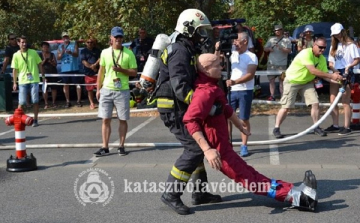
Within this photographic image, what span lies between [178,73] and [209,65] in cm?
32

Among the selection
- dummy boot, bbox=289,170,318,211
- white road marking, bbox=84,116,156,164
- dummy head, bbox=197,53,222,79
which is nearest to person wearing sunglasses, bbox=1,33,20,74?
white road marking, bbox=84,116,156,164

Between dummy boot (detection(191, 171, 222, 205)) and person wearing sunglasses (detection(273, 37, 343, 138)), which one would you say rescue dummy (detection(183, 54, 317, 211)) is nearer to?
dummy boot (detection(191, 171, 222, 205))

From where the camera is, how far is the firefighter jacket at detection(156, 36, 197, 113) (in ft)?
18.7

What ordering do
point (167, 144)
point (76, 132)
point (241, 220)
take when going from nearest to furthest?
1. point (241, 220)
2. point (167, 144)
3. point (76, 132)

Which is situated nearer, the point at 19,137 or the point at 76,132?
the point at 19,137

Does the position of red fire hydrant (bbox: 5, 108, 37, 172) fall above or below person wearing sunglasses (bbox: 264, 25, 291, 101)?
below

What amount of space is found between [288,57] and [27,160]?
31.5 ft

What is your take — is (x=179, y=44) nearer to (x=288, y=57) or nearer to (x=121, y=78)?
(x=121, y=78)

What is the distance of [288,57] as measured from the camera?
52.1ft

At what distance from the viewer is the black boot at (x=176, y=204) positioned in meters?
5.92

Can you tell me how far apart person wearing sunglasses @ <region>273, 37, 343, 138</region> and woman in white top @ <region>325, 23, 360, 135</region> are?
0.79 m

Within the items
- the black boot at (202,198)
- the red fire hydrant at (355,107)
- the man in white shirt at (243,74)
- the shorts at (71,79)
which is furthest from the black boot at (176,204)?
the shorts at (71,79)

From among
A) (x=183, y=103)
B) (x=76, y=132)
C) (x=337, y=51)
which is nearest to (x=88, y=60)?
(x=76, y=132)

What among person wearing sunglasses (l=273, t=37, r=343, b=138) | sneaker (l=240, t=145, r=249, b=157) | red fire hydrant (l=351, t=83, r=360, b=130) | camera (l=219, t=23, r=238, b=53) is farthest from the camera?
red fire hydrant (l=351, t=83, r=360, b=130)
